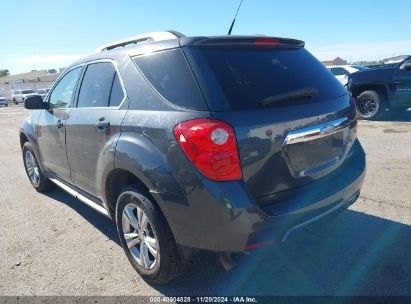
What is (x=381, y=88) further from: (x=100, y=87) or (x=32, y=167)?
(x=32, y=167)

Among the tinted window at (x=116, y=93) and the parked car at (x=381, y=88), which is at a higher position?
the tinted window at (x=116, y=93)

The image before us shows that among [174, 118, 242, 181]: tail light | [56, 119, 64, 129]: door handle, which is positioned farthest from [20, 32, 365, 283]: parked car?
[56, 119, 64, 129]: door handle

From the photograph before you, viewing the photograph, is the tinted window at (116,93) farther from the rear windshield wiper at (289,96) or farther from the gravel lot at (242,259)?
the gravel lot at (242,259)

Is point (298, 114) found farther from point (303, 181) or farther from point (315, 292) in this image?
point (315, 292)

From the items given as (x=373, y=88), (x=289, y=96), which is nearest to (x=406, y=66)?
(x=373, y=88)

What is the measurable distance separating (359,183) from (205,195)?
1411 millimetres

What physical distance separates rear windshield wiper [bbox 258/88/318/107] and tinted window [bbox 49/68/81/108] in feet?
7.63

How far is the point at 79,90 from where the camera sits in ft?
12.1

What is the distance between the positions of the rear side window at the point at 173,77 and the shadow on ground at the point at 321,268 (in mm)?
1156

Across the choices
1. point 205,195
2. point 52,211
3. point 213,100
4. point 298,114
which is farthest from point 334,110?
point 52,211

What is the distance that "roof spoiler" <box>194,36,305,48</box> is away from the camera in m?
2.47

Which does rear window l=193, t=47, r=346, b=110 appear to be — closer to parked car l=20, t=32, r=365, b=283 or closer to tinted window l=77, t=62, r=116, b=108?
parked car l=20, t=32, r=365, b=283

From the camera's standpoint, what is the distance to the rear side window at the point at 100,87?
302cm

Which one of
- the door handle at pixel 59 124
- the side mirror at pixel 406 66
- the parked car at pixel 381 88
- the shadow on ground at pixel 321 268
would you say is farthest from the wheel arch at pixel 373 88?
the door handle at pixel 59 124
